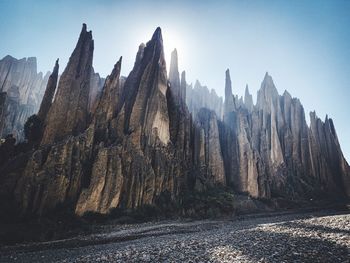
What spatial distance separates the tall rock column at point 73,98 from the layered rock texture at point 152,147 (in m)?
0.24

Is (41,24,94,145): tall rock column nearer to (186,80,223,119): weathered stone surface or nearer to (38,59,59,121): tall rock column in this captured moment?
(38,59,59,121): tall rock column

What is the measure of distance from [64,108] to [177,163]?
103ft

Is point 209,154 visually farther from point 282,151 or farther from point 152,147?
point 282,151

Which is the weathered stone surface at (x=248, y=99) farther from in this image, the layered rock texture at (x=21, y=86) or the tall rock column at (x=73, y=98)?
the layered rock texture at (x=21, y=86)

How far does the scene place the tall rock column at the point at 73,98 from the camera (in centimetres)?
5499

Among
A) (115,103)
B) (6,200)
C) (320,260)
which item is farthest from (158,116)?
(320,260)

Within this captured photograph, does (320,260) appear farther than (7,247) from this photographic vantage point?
No

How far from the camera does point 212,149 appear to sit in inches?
3423

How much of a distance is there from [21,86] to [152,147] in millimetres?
114933

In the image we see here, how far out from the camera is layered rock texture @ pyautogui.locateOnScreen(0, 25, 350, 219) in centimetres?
4394

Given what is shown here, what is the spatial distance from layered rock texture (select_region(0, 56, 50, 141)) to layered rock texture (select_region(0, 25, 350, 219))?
2168 inches

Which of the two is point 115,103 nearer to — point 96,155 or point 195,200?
point 96,155

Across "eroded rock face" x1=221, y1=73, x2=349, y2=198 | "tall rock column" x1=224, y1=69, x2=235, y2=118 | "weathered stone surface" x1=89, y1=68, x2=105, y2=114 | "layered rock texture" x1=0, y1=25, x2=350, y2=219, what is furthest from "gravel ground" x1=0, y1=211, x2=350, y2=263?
"tall rock column" x1=224, y1=69, x2=235, y2=118

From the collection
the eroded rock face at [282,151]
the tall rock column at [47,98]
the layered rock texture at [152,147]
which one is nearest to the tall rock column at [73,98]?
the layered rock texture at [152,147]
